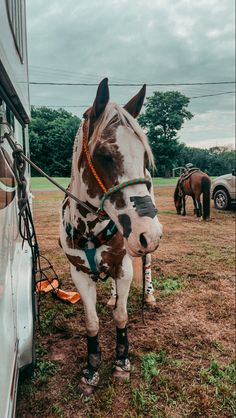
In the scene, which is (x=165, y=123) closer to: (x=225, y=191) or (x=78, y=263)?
(x=225, y=191)

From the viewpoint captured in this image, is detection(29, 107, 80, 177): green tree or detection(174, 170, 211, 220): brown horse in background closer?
detection(174, 170, 211, 220): brown horse in background

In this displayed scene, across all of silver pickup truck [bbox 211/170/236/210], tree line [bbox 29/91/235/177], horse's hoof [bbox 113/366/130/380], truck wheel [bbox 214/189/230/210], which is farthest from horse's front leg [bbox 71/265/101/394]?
tree line [bbox 29/91/235/177]

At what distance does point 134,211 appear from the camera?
1.44m

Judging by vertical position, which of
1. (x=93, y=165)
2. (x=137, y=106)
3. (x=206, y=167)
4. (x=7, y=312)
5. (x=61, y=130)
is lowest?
(x=7, y=312)

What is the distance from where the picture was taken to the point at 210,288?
3879mm

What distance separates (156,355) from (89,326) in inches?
27.3

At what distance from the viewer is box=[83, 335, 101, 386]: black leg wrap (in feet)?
7.14

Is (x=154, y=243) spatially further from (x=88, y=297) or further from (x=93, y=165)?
(x=88, y=297)

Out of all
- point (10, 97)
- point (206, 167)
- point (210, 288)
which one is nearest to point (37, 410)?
point (10, 97)

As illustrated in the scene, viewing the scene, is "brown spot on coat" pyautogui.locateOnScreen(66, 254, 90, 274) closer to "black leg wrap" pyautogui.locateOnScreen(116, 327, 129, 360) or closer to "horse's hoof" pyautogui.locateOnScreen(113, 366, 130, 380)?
"black leg wrap" pyautogui.locateOnScreen(116, 327, 129, 360)

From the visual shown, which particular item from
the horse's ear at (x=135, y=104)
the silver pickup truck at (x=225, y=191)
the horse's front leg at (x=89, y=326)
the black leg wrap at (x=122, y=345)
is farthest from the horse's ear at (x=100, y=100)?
the silver pickup truck at (x=225, y=191)

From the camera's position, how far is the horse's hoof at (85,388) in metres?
2.12

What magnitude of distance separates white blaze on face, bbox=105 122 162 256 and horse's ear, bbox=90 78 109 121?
7.3 inches

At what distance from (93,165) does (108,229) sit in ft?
1.83
